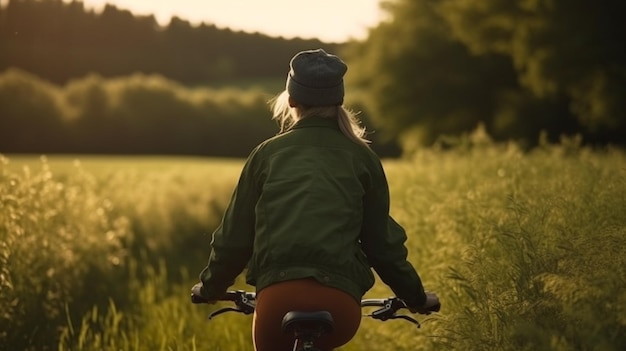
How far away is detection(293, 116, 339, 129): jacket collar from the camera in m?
4.57

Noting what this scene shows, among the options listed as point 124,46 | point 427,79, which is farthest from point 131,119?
point 427,79

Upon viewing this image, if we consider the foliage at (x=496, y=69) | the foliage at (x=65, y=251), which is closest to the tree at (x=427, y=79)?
the foliage at (x=496, y=69)

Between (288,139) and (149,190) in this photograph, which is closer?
(288,139)

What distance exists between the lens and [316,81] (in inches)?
180

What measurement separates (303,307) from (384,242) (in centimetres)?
57

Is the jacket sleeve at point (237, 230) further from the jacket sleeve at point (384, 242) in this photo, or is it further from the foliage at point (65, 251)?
the foliage at point (65, 251)

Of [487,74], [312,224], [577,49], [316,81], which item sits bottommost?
[487,74]

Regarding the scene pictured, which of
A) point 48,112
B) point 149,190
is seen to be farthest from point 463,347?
point 48,112

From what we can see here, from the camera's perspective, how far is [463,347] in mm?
5336

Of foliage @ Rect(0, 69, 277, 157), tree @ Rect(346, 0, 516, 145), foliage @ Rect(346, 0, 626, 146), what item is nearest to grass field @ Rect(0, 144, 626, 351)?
foliage @ Rect(346, 0, 626, 146)

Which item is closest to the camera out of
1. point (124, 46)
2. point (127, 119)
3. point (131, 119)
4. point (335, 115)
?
point (335, 115)

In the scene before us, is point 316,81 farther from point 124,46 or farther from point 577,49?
point 124,46

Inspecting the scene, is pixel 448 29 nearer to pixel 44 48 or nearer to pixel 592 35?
pixel 592 35

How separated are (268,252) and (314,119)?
0.70m
